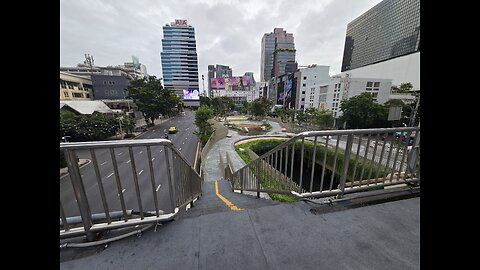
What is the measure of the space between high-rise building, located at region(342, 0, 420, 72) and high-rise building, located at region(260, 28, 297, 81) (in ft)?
76.5

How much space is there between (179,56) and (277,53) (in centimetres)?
4361

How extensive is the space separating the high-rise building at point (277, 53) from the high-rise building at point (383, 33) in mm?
23306

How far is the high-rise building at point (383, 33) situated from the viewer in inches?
1768

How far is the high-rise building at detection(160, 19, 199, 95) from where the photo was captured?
65812mm

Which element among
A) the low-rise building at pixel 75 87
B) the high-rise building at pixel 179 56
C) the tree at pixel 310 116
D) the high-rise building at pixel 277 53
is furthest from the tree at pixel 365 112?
the high-rise building at pixel 179 56

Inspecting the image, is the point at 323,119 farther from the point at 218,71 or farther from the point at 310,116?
the point at 218,71

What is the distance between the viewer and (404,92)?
92.8 ft

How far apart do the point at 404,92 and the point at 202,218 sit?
3946 cm

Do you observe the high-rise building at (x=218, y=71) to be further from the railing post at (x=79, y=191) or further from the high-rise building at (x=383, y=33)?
the railing post at (x=79, y=191)

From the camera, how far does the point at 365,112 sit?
75.0 feet

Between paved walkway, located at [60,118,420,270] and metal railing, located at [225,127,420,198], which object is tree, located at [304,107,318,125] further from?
paved walkway, located at [60,118,420,270]

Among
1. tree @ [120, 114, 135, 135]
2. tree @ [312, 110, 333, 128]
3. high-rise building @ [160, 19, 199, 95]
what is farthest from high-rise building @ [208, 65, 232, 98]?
tree @ [120, 114, 135, 135]
